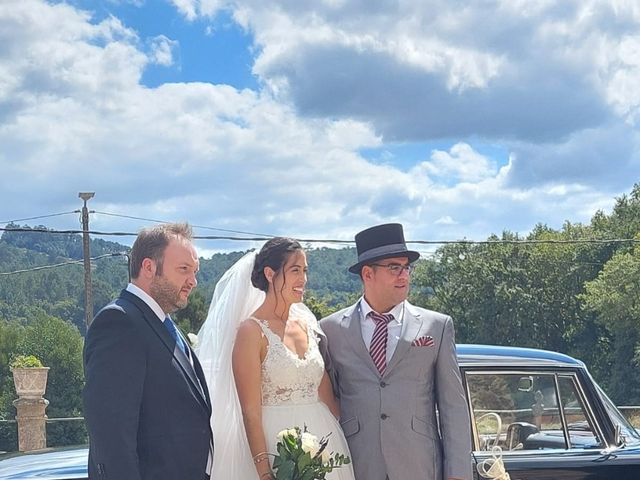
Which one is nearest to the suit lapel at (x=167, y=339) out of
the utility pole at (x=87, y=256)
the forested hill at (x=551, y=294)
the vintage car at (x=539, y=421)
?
the vintage car at (x=539, y=421)

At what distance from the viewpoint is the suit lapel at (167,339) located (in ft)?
12.5

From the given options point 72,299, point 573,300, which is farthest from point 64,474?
point 72,299

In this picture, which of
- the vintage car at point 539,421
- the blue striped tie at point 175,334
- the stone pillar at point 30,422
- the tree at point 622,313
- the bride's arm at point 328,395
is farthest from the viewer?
the tree at point 622,313

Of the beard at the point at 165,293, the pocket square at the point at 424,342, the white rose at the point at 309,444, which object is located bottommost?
the white rose at the point at 309,444

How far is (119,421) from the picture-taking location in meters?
3.49

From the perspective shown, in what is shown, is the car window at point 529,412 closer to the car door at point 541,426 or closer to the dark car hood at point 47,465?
the car door at point 541,426

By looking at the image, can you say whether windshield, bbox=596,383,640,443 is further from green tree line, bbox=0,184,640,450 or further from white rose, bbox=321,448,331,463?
green tree line, bbox=0,184,640,450

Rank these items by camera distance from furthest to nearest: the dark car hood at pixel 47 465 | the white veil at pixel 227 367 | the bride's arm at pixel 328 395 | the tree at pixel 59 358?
the tree at pixel 59 358
the dark car hood at pixel 47 465
the bride's arm at pixel 328 395
the white veil at pixel 227 367

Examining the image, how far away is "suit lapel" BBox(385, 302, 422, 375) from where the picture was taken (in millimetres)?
4465

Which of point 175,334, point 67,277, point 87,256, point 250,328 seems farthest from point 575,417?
point 67,277

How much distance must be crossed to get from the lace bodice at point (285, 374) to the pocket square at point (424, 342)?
0.50 meters

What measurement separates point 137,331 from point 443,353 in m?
1.61

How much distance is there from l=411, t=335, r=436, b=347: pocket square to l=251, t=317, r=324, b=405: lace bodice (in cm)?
50

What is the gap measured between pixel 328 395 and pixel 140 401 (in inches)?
52.4
